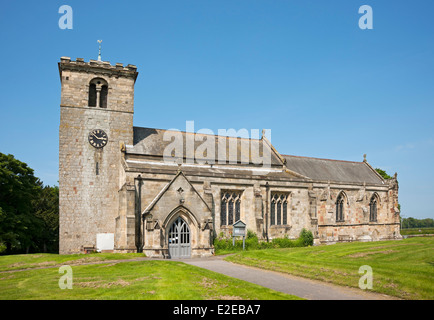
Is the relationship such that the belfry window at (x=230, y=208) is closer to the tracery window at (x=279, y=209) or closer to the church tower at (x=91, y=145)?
the tracery window at (x=279, y=209)

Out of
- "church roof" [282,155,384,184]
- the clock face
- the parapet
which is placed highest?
the parapet

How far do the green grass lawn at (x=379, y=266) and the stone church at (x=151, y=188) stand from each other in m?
6.59

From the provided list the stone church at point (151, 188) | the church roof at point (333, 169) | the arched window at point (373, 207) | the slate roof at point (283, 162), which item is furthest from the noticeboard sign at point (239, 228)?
the arched window at point (373, 207)

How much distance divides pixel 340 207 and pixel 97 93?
28.8 metres

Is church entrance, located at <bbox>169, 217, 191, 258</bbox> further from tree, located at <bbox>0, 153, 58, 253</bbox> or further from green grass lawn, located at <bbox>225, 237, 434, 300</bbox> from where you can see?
tree, located at <bbox>0, 153, 58, 253</bbox>

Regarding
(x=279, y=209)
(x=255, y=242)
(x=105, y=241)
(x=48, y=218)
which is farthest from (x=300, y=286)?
(x=48, y=218)

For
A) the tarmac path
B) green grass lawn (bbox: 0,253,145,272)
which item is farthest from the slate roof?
the tarmac path

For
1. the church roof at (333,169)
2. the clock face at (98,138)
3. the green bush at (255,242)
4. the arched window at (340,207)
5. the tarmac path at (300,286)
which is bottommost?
the green bush at (255,242)

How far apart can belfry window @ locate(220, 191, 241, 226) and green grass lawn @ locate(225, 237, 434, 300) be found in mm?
8891

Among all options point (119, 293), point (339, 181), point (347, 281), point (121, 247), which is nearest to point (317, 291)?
point (347, 281)

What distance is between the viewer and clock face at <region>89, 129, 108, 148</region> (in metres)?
33.8

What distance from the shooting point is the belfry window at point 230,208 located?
113 ft

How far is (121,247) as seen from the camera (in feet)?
94.2

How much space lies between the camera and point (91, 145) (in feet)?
110
